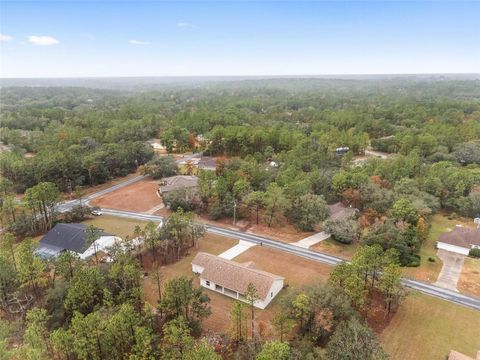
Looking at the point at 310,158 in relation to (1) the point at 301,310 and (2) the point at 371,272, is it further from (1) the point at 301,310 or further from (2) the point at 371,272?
(1) the point at 301,310

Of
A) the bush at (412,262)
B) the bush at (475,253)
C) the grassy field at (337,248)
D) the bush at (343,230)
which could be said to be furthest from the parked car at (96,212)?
the bush at (475,253)

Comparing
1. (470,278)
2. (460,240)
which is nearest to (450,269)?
(470,278)

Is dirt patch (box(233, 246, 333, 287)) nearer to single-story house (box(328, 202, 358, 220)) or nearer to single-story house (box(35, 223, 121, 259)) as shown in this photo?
single-story house (box(328, 202, 358, 220))

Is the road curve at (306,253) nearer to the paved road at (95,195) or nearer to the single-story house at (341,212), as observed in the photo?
the paved road at (95,195)

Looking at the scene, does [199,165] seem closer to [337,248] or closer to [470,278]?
[337,248]

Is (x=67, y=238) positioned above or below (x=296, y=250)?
above

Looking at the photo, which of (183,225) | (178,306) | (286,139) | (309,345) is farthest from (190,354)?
(286,139)

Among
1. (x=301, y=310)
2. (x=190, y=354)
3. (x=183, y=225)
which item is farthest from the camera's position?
(x=183, y=225)
